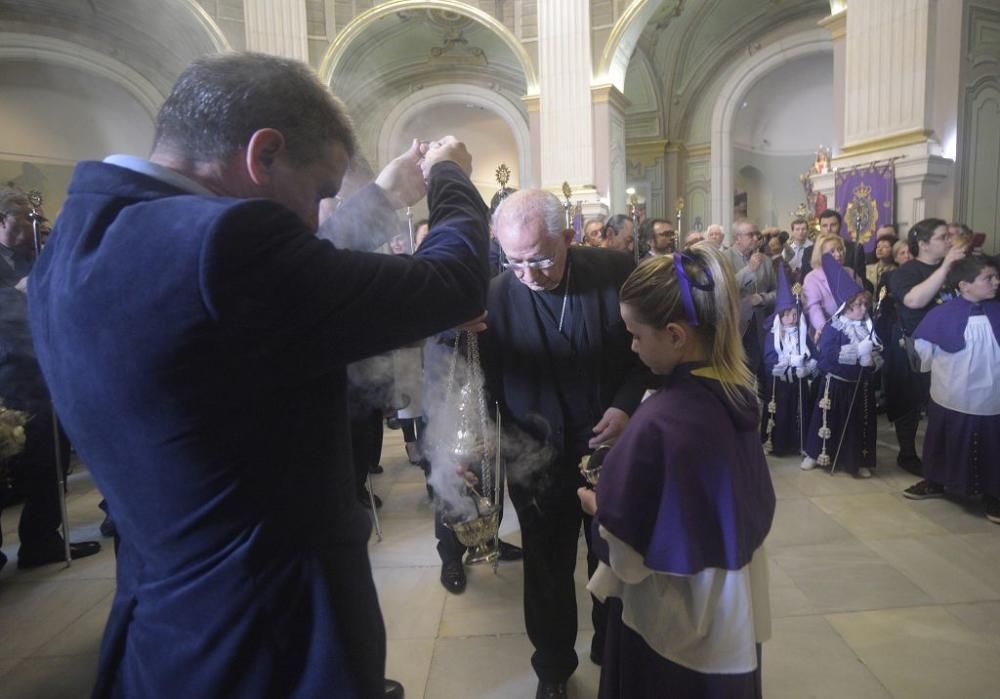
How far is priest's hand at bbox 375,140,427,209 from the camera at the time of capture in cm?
120

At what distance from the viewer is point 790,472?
4.86m

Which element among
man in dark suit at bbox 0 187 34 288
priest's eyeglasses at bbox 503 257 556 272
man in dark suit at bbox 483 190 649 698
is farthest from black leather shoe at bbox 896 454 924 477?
man in dark suit at bbox 0 187 34 288

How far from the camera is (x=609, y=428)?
198 centimetres

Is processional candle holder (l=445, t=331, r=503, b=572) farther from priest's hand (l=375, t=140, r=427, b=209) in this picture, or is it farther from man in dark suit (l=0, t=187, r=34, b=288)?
man in dark suit (l=0, t=187, r=34, b=288)

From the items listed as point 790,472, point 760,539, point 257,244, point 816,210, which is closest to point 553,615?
point 760,539

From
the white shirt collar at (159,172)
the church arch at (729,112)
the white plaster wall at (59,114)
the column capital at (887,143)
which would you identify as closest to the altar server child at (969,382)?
the white shirt collar at (159,172)

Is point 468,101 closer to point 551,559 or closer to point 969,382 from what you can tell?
point 969,382

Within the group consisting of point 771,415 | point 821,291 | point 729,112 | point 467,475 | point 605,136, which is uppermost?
point 729,112

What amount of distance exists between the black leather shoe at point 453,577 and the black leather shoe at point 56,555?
2319 mm

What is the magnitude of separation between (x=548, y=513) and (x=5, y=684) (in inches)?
97.0

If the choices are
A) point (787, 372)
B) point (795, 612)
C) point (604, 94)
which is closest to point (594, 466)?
point (795, 612)

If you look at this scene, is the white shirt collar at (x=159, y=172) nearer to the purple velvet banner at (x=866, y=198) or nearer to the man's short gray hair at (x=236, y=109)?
the man's short gray hair at (x=236, y=109)

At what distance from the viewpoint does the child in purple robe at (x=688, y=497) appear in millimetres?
1517

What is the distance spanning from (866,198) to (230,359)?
8.85 m
